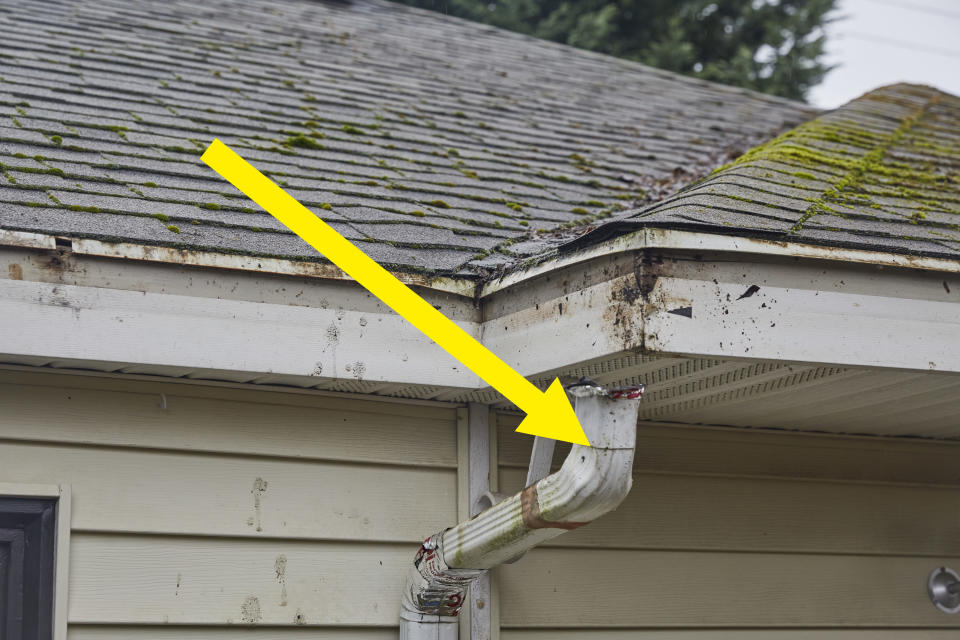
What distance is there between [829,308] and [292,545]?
1486 millimetres

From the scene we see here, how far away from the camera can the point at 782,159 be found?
3.42 metres

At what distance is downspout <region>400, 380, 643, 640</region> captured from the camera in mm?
2135

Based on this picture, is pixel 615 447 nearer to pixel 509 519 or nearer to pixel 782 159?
pixel 509 519

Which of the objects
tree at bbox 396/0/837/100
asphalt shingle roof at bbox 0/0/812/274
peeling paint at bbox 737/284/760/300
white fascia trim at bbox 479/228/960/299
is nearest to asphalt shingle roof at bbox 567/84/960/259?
white fascia trim at bbox 479/228/960/299

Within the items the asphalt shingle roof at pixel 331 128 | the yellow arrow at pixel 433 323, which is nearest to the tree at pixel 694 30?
the asphalt shingle roof at pixel 331 128

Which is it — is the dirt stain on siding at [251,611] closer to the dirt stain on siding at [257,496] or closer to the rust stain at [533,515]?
the dirt stain on siding at [257,496]

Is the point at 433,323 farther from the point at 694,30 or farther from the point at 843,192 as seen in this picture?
the point at 694,30

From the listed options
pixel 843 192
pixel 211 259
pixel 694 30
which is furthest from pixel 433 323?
pixel 694 30

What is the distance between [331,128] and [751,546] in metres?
2.30

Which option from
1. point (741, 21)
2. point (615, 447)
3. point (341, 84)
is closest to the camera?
point (615, 447)

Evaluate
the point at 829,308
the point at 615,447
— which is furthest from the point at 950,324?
the point at 615,447

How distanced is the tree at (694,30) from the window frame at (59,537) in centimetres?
1333

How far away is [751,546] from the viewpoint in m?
3.29

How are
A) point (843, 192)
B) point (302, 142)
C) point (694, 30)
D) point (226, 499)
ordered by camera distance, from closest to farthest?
point (226, 499)
point (843, 192)
point (302, 142)
point (694, 30)
